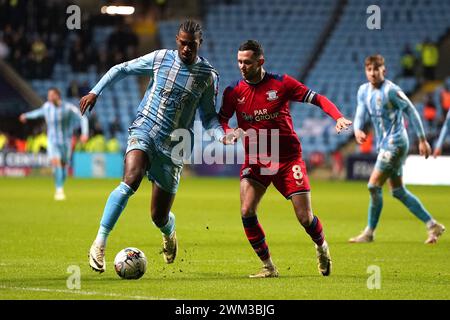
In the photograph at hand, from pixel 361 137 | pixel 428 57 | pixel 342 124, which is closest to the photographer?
pixel 342 124

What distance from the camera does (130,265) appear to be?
9.41 metres

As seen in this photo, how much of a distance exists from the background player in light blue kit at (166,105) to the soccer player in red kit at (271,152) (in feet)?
1.15

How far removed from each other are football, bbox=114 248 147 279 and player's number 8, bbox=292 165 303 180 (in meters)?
1.62

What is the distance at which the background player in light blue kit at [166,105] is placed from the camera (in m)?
9.75

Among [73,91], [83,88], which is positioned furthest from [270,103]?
[73,91]

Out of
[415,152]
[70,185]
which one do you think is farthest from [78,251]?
[415,152]

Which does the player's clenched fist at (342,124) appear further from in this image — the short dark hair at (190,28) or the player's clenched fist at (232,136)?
the short dark hair at (190,28)

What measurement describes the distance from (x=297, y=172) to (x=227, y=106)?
0.92m

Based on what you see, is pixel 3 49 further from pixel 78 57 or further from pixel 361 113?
pixel 361 113

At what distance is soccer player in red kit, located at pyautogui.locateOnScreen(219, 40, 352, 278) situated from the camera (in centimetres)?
976

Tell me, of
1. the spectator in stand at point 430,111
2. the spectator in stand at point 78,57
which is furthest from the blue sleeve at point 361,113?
the spectator in stand at point 78,57
